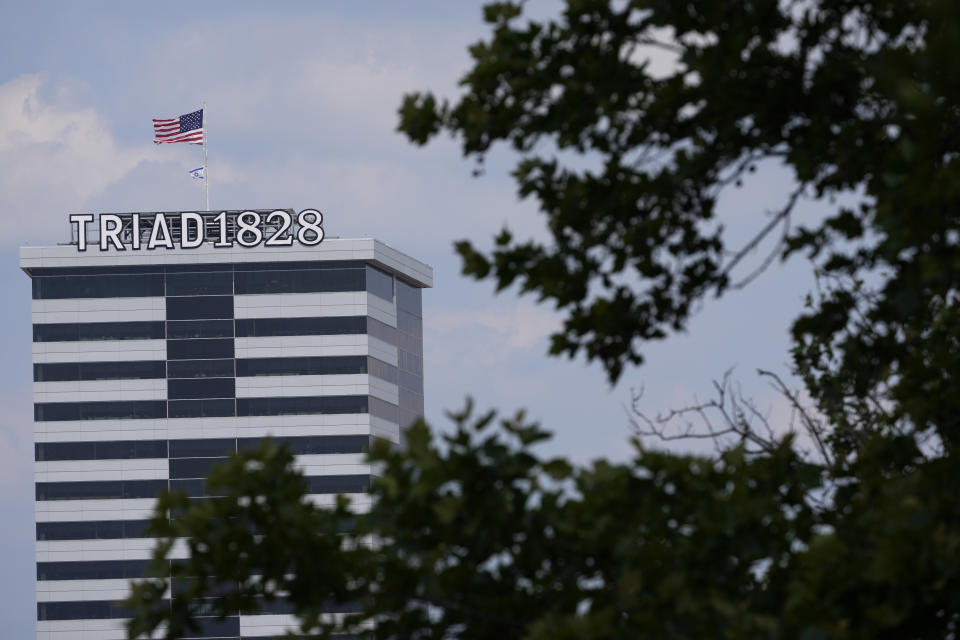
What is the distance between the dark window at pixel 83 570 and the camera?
99.6 metres

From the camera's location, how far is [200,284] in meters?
102

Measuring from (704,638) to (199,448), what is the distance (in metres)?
98.3

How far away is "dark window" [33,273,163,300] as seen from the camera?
102250 mm

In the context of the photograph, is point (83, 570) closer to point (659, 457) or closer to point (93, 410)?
point (93, 410)

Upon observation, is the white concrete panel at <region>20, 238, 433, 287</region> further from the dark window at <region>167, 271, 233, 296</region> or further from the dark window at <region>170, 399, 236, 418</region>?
the dark window at <region>170, 399, 236, 418</region>

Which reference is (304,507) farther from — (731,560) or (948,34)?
(948,34)

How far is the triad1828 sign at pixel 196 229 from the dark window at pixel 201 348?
21.9 ft

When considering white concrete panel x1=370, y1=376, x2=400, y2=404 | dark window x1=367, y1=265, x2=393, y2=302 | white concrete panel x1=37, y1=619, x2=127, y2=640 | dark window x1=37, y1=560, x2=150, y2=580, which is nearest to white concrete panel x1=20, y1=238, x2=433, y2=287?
dark window x1=367, y1=265, x2=393, y2=302

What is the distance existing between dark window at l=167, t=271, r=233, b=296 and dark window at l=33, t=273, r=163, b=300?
91cm

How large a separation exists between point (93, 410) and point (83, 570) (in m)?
11.0

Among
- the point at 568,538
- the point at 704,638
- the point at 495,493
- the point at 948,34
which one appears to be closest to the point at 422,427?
the point at 495,493

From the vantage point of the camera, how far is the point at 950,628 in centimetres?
710

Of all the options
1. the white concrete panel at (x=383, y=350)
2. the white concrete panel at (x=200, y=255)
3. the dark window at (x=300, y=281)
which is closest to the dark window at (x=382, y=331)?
the white concrete panel at (x=383, y=350)

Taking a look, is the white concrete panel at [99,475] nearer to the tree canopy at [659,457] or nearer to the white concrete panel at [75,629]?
the white concrete panel at [75,629]
